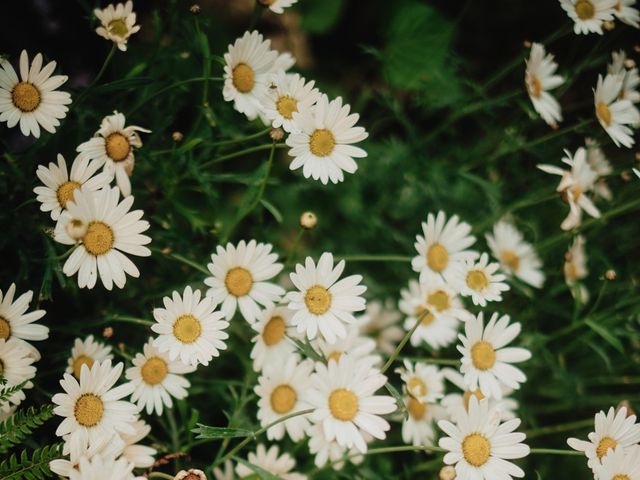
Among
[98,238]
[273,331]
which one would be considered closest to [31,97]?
[98,238]

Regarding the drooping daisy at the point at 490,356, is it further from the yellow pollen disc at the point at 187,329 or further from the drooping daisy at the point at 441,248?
the yellow pollen disc at the point at 187,329

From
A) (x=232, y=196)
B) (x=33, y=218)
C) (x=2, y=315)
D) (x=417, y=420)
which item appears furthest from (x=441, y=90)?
(x=2, y=315)

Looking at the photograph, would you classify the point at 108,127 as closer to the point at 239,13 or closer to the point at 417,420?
the point at 417,420

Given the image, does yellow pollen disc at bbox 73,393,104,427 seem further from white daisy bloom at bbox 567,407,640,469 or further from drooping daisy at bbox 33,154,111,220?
white daisy bloom at bbox 567,407,640,469

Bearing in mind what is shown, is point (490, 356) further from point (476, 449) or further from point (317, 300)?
point (317, 300)

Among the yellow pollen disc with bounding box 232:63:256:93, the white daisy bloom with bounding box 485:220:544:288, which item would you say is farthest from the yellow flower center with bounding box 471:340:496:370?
the yellow pollen disc with bounding box 232:63:256:93

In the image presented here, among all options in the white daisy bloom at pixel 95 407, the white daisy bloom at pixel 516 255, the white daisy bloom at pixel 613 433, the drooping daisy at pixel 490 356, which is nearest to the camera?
the white daisy bloom at pixel 95 407

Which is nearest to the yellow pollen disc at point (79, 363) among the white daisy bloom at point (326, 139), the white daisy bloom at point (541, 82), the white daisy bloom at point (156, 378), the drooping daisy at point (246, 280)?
the white daisy bloom at point (156, 378)
